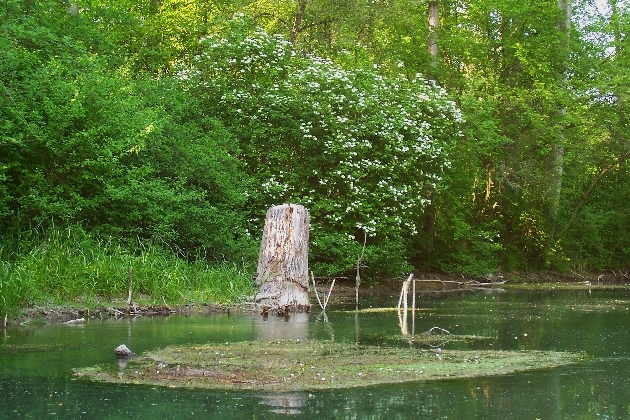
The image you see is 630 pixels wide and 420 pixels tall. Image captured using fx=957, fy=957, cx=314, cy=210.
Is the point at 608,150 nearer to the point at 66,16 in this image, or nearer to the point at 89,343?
the point at 66,16

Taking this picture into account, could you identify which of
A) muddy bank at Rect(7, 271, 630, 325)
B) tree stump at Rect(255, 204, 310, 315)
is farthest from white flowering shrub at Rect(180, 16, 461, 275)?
tree stump at Rect(255, 204, 310, 315)

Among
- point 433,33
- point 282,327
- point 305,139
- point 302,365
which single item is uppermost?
point 433,33

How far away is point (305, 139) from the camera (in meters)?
26.7

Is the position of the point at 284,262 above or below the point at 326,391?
above

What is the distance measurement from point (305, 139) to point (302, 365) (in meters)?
17.5

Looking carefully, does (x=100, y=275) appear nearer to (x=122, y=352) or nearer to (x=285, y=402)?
(x=122, y=352)

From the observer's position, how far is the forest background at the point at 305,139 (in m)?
17.9

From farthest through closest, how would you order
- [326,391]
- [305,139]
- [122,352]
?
[305,139], [122,352], [326,391]

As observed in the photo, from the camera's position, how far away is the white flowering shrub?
2631 centimetres

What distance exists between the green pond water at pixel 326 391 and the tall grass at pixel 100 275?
4.13ft

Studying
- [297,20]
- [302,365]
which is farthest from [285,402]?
[297,20]

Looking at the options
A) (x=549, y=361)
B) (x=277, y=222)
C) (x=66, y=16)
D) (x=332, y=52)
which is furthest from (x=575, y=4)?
(x=549, y=361)

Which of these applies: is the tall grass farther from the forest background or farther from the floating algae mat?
the floating algae mat

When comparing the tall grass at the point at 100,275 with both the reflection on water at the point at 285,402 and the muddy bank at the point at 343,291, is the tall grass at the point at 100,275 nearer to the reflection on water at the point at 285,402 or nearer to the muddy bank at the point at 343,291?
the muddy bank at the point at 343,291
